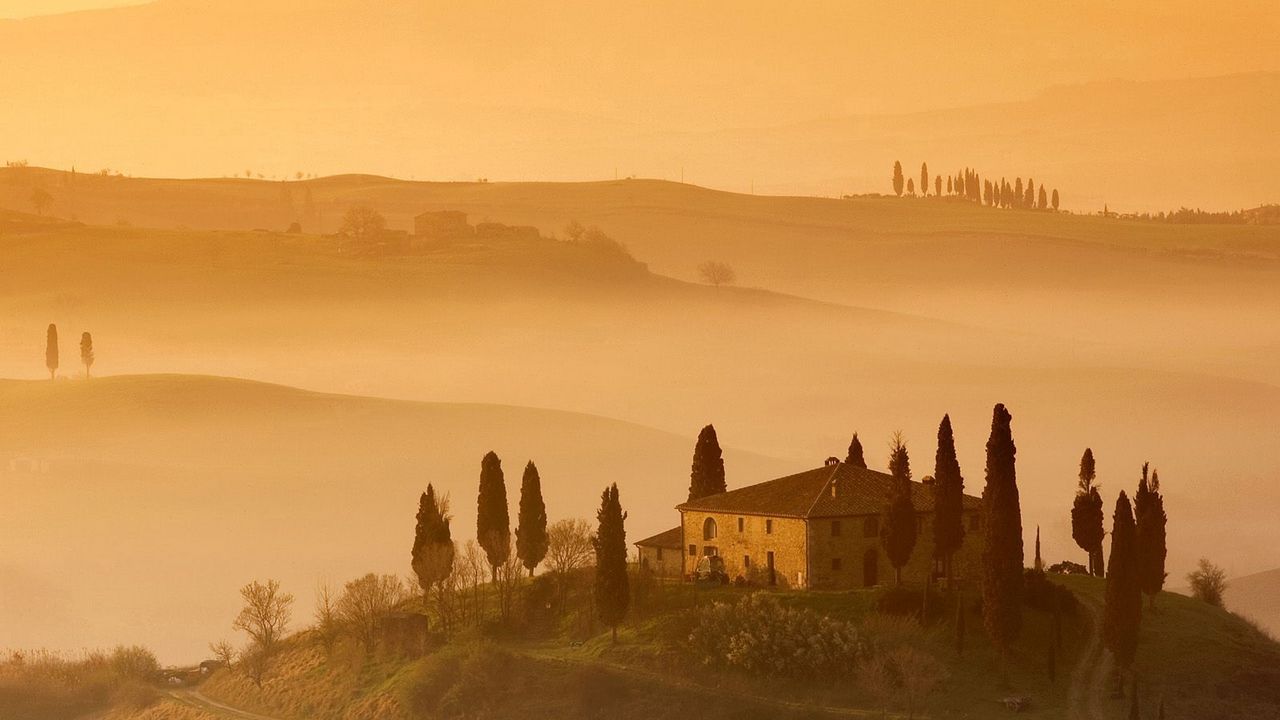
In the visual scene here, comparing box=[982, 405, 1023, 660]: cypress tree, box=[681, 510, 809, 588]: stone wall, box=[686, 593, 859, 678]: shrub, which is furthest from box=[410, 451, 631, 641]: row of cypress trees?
box=[982, 405, 1023, 660]: cypress tree

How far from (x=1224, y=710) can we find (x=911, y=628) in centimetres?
1530

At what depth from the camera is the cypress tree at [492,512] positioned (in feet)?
371

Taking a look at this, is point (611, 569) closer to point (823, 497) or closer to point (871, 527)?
point (823, 497)

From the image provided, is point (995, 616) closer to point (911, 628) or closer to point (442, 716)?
point (911, 628)

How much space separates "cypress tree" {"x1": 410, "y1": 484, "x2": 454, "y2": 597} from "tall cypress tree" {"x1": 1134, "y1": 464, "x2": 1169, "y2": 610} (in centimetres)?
3907

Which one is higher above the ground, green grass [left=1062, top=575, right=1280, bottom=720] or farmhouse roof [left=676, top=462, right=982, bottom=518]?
farmhouse roof [left=676, top=462, right=982, bottom=518]

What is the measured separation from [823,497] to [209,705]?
125 feet

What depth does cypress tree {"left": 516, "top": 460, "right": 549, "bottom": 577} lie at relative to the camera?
113062mm

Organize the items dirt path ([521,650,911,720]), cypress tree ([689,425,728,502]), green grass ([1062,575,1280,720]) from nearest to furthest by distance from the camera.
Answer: dirt path ([521,650,911,720])
green grass ([1062,575,1280,720])
cypress tree ([689,425,728,502])

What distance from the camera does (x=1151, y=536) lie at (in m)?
103

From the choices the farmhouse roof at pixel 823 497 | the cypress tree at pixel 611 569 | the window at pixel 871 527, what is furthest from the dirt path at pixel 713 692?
the window at pixel 871 527

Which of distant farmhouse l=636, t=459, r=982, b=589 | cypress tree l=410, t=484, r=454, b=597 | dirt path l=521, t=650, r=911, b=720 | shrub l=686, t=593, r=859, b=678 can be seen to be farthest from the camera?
cypress tree l=410, t=484, r=454, b=597

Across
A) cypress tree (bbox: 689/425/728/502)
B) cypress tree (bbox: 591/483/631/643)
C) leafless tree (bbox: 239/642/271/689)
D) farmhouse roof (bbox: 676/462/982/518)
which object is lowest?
leafless tree (bbox: 239/642/271/689)

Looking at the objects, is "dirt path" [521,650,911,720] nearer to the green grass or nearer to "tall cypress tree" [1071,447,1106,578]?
the green grass
